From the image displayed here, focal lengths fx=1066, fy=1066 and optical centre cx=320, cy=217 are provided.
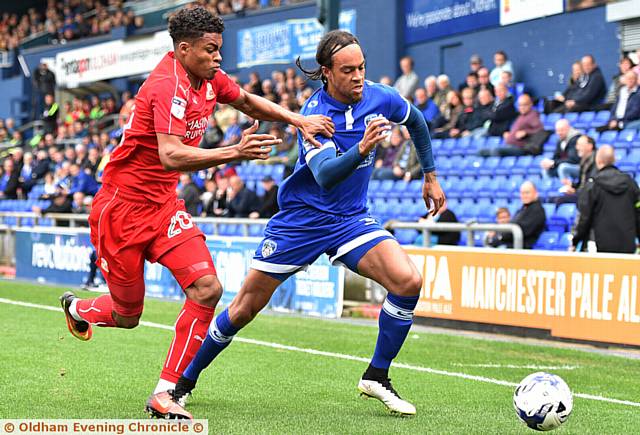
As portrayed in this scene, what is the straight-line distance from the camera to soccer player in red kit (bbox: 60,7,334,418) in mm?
6000

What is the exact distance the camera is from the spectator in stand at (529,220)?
12914 mm

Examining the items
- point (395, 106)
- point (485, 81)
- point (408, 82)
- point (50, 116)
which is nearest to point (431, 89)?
point (408, 82)

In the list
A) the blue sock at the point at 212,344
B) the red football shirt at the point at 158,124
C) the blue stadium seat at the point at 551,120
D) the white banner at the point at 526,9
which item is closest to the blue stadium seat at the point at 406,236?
the blue stadium seat at the point at 551,120

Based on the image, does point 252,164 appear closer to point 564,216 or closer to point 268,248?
point 564,216

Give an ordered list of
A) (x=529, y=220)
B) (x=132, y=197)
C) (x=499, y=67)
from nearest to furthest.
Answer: (x=132, y=197), (x=529, y=220), (x=499, y=67)

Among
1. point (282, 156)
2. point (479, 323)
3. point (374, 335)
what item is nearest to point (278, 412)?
point (374, 335)

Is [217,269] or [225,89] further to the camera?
[217,269]

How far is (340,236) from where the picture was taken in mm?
6645

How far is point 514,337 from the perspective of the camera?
11.8 meters

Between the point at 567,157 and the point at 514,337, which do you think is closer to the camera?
the point at 514,337

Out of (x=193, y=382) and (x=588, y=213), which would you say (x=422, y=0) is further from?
(x=193, y=382)

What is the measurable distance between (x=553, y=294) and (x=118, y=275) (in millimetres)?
6148

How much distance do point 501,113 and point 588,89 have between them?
146cm

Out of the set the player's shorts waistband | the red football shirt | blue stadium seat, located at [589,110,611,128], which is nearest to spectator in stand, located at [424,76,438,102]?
blue stadium seat, located at [589,110,611,128]
